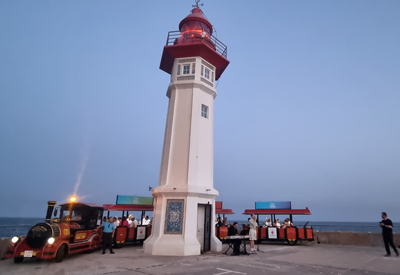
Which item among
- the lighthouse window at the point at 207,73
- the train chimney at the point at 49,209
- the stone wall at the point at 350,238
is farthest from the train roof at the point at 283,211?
the train chimney at the point at 49,209

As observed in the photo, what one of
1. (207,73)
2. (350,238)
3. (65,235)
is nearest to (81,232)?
(65,235)

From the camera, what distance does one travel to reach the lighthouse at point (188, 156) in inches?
523

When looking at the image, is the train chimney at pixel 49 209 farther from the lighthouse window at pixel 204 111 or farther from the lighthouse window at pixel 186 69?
the lighthouse window at pixel 186 69

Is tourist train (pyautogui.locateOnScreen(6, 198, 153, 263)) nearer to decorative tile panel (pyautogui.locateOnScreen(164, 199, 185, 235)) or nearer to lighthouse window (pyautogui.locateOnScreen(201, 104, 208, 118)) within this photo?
decorative tile panel (pyautogui.locateOnScreen(164, 199, 185, 235))

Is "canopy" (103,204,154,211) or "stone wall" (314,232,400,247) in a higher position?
"canopy" (103,204,154,211)

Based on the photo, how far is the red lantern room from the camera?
1606 cm

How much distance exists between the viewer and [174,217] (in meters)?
13.4

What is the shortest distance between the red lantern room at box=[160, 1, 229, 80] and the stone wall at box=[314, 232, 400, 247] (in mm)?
13863

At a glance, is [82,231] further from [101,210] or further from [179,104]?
[179,104]

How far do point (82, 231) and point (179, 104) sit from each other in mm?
8442

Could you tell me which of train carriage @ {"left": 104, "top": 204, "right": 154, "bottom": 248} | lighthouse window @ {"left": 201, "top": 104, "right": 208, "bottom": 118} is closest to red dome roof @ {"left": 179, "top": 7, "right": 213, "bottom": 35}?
lighthouse window @ {"left": 201, "top": 104, "right": 208, "bottom": 118}

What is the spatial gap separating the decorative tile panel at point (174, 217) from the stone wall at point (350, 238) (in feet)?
37.0

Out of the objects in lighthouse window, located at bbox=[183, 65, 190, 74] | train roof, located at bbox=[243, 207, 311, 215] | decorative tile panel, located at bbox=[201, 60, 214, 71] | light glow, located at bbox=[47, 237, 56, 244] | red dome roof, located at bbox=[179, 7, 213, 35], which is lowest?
light glow, located at bbox=[47, 237, 56, 244]

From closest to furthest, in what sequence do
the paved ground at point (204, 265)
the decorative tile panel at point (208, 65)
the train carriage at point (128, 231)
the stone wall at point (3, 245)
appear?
the paved ground at point (204, 265) → the stone wall at point (3, 245) → the train carriage at point (128, 231) → the decorative tile panel at point (208, 65)
